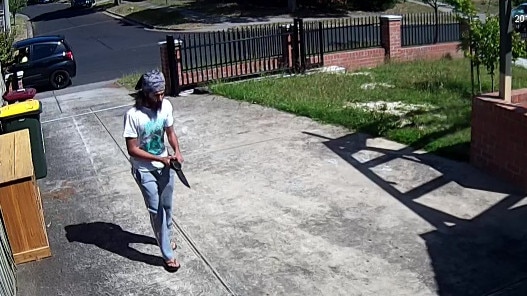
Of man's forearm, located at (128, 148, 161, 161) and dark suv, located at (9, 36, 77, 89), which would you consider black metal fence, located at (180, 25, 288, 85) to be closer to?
dark suv, located at (9, 36, 77, 89)

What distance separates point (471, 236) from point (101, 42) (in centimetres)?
2817

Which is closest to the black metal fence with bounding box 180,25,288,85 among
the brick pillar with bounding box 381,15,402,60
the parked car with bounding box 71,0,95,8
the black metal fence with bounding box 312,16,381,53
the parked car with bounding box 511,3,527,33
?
the black metal fence with bounding box 312,16,381,53

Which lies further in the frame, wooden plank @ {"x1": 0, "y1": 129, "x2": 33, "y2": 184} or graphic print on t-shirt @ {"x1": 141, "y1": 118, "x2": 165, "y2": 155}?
wooden plank @ {"x1": 0, "y1": 129, "x2": 33, "y2": 184}

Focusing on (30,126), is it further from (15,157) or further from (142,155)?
(142,155)

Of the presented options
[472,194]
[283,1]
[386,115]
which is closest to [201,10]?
[283,1]

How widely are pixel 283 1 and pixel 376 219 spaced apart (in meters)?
33.8

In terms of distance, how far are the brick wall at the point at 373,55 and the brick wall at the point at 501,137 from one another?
7659 mm

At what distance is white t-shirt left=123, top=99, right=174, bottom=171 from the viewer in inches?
215

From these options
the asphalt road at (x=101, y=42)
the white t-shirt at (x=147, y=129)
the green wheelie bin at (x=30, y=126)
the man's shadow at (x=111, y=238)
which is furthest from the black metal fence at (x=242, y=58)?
the white t-shirt at (x=147, y=129)

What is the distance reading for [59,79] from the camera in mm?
20656

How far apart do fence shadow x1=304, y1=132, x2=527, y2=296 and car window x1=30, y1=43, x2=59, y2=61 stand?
47.7ft

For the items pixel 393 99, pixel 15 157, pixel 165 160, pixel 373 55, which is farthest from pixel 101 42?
pixel 165 160

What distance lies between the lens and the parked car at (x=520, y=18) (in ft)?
58.0

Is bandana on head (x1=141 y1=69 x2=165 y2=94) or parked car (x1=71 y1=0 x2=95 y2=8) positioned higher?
parked car (x1=71 y1=0 x2=95 y2=8)
